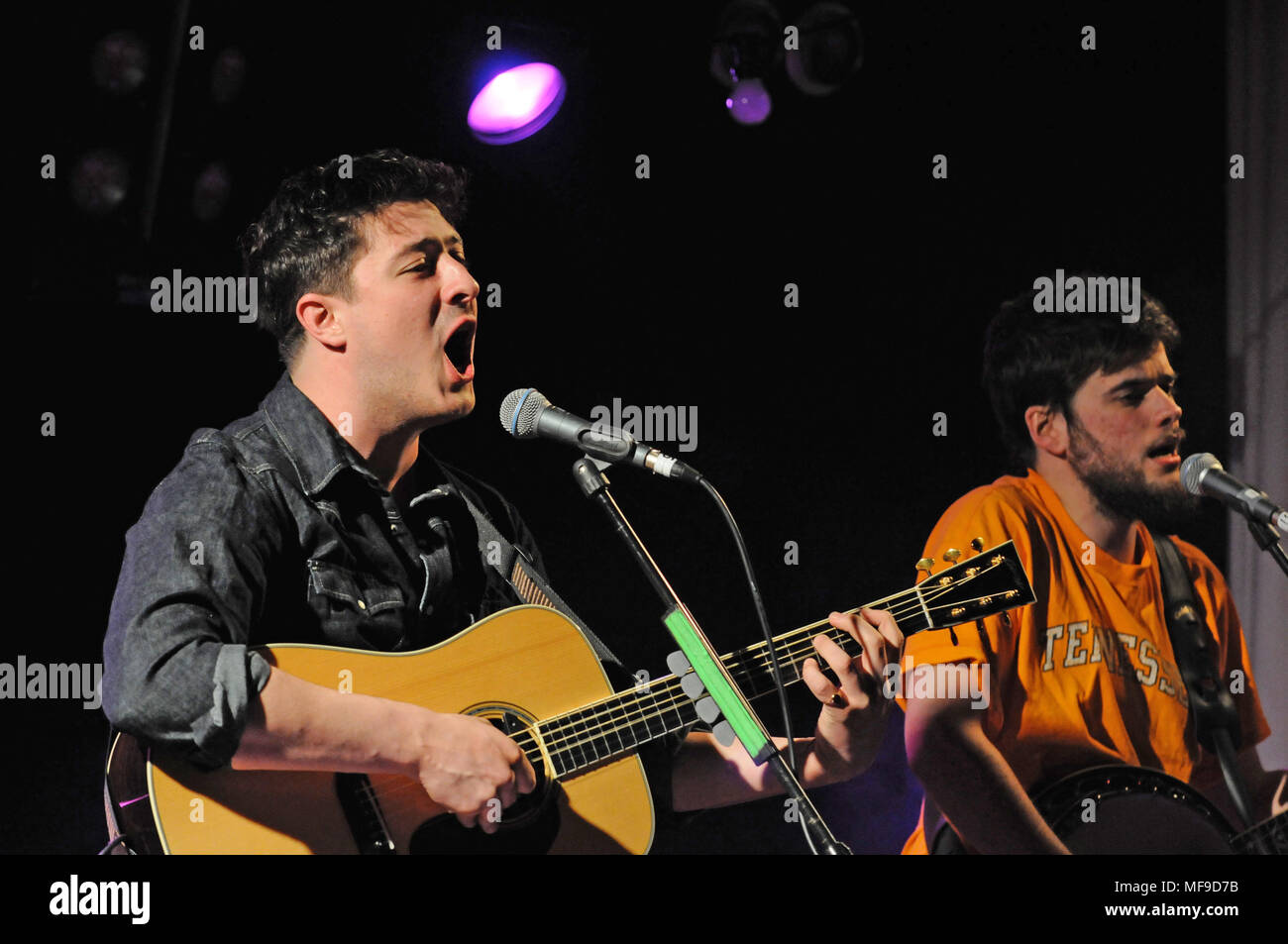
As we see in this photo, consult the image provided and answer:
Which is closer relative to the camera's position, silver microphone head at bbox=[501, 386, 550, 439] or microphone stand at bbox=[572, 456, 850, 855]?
microphone stand at bbox=[572, 456, 850, 855]

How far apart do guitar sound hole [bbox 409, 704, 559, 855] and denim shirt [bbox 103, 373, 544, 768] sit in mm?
264

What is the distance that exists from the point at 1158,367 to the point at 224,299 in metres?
2.38

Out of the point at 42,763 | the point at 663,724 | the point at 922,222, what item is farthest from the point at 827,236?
the point at 42,763

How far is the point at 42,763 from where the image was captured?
293cm

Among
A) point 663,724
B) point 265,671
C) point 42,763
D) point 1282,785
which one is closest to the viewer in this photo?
point 265,671

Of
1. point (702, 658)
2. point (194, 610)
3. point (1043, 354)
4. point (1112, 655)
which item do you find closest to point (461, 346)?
point (194, 610)

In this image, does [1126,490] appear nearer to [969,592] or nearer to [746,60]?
[969,592]

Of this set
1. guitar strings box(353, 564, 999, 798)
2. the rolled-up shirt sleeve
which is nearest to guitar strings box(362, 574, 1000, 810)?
guitar strings box(353, 564, 999, 798)

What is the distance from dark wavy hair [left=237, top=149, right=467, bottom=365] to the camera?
9.37 ft

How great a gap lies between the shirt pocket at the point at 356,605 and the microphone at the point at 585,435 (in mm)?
459

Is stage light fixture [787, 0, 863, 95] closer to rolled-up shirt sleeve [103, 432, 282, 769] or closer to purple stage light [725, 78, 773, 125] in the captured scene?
purple stage light [725, 78, 773, 125]

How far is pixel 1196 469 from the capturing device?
322cm
